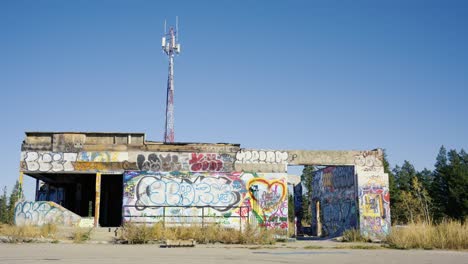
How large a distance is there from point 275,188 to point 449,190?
34.9 metres

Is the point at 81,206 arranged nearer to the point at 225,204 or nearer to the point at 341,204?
the point at 225,204

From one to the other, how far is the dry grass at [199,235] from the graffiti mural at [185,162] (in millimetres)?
8417

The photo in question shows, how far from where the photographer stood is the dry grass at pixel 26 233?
1621cm

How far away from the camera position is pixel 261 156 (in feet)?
85.8

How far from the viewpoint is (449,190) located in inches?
2052

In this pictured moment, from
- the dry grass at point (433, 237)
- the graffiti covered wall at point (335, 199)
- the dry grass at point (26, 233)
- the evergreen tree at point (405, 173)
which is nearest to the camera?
the dry grass at point (433, 237)

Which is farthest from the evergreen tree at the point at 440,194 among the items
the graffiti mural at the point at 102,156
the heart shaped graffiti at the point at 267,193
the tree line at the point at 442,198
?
the graffiti mural at the point at 102,156

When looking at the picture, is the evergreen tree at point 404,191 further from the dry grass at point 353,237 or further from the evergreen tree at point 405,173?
the dry grass at point 353,237

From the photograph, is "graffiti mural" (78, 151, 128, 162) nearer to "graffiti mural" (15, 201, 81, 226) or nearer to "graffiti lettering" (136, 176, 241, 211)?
"graffiti lettering" (136, 176, 241, 211)

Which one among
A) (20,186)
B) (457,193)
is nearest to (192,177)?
(20,186)

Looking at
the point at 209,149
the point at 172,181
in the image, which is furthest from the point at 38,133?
the point at 209,149

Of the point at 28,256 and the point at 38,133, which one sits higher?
the point at 38,133

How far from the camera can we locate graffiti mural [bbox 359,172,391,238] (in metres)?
24.4

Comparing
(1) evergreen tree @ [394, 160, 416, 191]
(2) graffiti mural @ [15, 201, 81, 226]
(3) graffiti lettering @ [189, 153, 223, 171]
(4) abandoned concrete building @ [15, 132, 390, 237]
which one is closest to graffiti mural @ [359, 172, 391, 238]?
(4) abandoned concrete building @ [15, 132, 390, 237]
